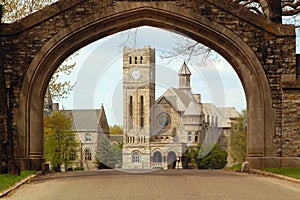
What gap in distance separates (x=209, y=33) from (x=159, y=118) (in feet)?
337

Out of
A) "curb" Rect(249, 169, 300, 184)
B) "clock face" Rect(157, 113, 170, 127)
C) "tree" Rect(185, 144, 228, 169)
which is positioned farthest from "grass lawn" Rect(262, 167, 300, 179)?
"clock face" Rect(157, 113, 170, 127)

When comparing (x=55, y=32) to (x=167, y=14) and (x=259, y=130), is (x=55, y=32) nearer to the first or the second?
(x=167, y=14)

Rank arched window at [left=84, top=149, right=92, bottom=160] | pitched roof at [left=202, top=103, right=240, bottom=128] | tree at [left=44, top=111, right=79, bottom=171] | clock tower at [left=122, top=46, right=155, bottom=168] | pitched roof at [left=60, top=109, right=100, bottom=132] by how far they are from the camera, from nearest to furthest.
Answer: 1. tree at [left=44, top=111, right=79, bottom=171]
2. arched window at [left=84, top=149, right=92, bottom=160]
3. pitched roof at [left=60, top=109, right=100, bottom=132]
4. clock tower at [left=122, top=46, right=155, bottom=168]
5. pitched roof at [left=202, top=103, right=240, bottom=128]

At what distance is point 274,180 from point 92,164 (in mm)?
67084

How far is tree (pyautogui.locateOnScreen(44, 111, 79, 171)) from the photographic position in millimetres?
47219

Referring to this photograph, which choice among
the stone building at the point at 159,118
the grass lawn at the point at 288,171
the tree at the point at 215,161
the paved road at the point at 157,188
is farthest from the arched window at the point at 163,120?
the paved road at the point at 157,188

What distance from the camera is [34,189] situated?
1430cm

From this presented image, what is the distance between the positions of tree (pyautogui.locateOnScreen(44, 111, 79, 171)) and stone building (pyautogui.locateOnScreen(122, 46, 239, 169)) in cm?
5447

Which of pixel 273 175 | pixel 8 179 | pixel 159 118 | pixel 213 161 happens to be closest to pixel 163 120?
pixel 159 118

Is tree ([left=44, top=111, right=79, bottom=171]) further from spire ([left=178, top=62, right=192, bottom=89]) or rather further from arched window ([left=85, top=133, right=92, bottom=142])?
spire ([left=178, top=62, right=192, bottom=89])

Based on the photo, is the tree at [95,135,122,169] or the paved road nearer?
the paved road

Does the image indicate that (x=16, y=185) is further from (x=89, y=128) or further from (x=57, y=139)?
(x=89, y=128)

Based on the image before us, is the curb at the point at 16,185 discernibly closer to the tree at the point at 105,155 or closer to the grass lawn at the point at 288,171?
the grass lawn at the point at 288,171

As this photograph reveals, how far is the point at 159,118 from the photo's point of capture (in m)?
123
